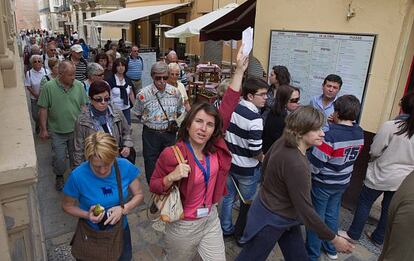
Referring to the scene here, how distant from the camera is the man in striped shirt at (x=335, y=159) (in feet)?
9.56

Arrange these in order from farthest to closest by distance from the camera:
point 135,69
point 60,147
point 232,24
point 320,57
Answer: point 135,69
point 232,24
point 320,57
point 60,147

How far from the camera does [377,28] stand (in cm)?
407

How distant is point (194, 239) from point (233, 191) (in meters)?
1.30

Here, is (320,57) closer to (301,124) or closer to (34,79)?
(301,124)

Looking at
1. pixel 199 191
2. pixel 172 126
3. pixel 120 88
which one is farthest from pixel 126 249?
pixel 120 88

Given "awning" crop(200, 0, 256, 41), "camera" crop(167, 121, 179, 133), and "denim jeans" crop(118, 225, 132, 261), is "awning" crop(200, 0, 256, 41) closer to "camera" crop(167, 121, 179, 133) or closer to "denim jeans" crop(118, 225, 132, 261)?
"camera" crop(167, 121, 179, 133)

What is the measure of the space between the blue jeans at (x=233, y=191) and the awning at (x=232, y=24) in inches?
187

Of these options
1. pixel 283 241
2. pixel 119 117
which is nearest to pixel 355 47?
pixel 283 241

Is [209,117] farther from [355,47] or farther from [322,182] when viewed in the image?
[355,47]

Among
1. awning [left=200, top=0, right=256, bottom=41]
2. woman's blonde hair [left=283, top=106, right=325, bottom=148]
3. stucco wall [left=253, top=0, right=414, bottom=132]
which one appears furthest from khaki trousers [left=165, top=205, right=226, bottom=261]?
awning [left=200, top=0, right=256, bottom=41]

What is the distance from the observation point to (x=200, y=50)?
1476 centimetres

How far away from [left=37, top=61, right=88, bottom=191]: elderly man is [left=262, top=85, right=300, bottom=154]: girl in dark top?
2444 millimetres

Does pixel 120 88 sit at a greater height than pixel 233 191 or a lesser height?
greater

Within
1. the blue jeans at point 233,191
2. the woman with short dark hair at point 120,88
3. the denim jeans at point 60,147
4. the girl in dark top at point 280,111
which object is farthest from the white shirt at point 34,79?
the girl in dark top at point 280,111
